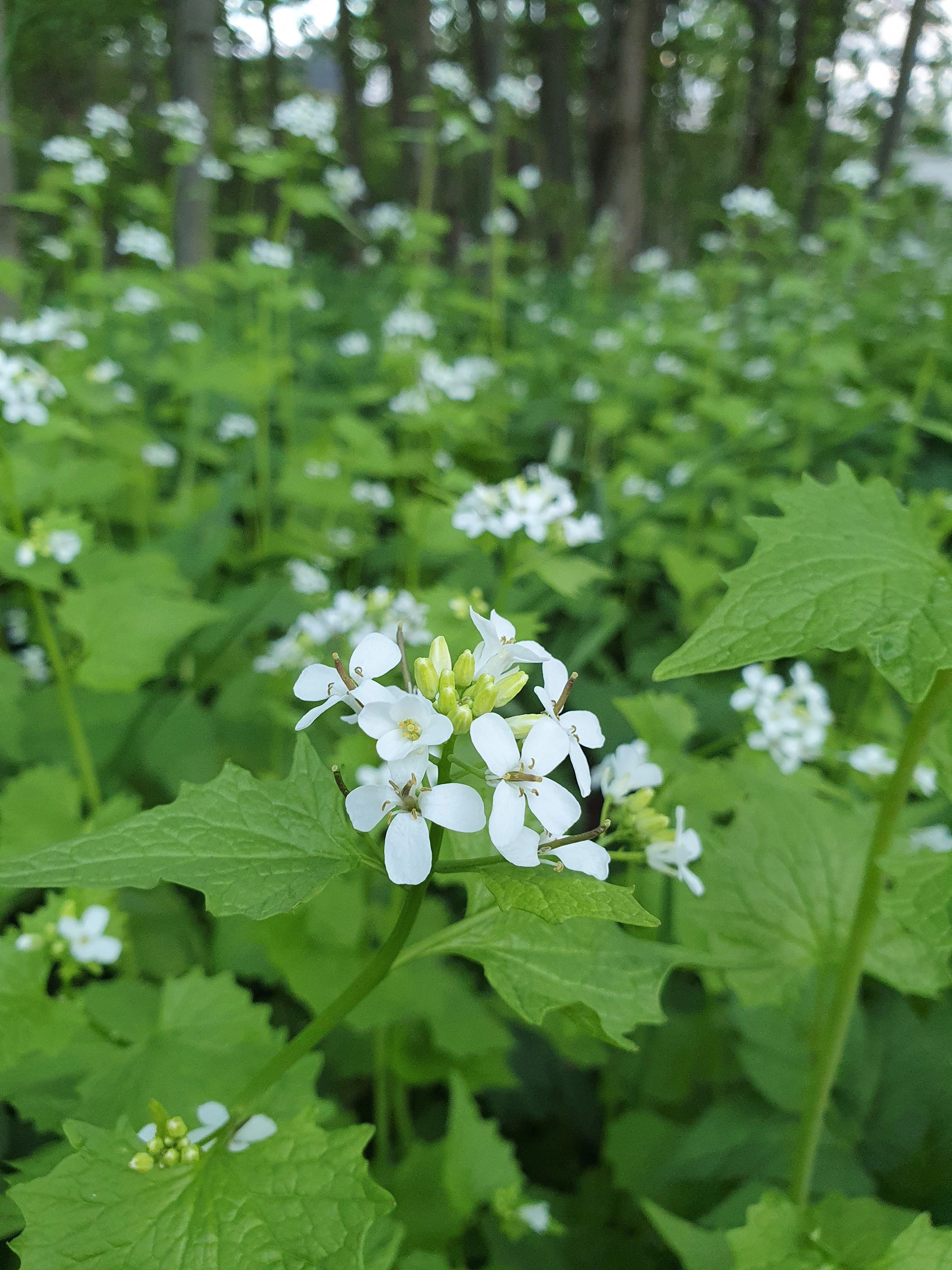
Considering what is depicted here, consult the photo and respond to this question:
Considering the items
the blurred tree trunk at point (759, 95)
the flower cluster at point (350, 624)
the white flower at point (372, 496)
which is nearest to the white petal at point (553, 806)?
the flower cluster at point (350, 624)

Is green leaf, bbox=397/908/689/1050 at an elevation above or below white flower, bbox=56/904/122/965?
above

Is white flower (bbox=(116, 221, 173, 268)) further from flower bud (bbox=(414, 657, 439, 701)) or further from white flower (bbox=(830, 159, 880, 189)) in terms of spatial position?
flower bud (bbox=(414, 657, 439, 701))

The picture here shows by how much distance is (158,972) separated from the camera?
202 cm

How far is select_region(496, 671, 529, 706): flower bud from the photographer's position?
0.90m

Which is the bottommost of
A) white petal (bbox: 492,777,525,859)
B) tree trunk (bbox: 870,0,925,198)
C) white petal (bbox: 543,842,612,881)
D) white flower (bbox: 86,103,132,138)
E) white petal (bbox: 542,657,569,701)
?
white petal (bbox: 543,842,612,881)

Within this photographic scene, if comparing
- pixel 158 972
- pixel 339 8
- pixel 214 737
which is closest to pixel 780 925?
pixel 158 972

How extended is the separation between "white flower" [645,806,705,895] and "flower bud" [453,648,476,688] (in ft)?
1.28

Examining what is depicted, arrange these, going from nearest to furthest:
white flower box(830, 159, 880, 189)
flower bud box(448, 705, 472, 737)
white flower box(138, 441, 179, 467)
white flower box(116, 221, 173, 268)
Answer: flower bud box(448, 705, 472, 737) → white flower box(138, 441, 179, 467) → white flower box(116, 221, 173, 268) → white flower box(830, 159, 880, 189)

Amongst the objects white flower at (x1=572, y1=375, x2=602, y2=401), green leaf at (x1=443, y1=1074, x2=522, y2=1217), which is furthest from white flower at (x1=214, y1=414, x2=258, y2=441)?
green leaf at (x1=443, y1=1074, x2=522, y2=1217)

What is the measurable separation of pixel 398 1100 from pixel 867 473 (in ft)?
14.4

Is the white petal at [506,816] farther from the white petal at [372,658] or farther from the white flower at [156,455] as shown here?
the white flower at [156,455]

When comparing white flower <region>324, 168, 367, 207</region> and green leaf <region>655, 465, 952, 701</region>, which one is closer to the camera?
green leaf <region>655, 465, 952, 701</region>

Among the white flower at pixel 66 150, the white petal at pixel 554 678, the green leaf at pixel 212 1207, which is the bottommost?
the green leaf at pixel 212 1207

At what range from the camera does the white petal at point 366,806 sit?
0.80 metres
